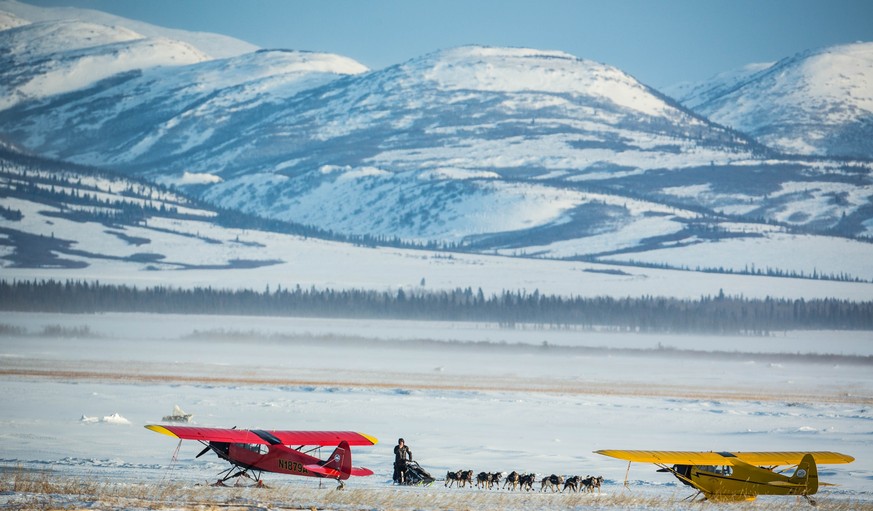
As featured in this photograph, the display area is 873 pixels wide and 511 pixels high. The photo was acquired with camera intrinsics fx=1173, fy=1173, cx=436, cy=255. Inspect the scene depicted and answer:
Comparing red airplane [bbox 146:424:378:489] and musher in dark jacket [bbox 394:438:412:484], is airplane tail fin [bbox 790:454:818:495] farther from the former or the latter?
red airplane [bbox 146:424:378:489]

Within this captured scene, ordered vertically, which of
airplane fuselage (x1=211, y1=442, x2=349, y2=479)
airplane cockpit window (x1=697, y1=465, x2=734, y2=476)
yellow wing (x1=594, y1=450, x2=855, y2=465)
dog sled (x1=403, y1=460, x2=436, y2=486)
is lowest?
dog sled (x1=403, y1=460, x2=436, y2=486)

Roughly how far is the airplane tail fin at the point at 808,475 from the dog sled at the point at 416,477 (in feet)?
46.0

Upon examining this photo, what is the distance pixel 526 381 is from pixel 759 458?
56136 mm

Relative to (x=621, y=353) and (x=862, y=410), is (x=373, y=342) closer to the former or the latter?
(x=621, y=353)

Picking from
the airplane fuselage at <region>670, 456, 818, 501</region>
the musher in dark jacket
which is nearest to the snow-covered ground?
the airplane fuselage at <region>670, 456, 818, 501</region>

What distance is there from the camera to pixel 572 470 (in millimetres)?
53031

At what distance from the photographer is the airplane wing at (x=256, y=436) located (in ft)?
140

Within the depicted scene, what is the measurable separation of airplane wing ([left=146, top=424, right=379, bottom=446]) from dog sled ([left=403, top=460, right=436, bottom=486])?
193 cm

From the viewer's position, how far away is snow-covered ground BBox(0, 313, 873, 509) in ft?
174

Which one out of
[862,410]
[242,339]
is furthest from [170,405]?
[242,339]

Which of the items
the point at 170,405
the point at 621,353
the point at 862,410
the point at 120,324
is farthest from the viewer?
the point at 120,324

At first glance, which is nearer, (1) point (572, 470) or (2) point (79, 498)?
(2) point (79, 498)

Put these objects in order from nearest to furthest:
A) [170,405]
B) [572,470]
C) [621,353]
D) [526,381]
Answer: [572,470], [170,405], [526,381], [621,353]

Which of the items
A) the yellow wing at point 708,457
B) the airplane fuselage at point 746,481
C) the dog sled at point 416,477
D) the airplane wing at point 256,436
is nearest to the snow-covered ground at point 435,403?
the dog sled at point 416,477
